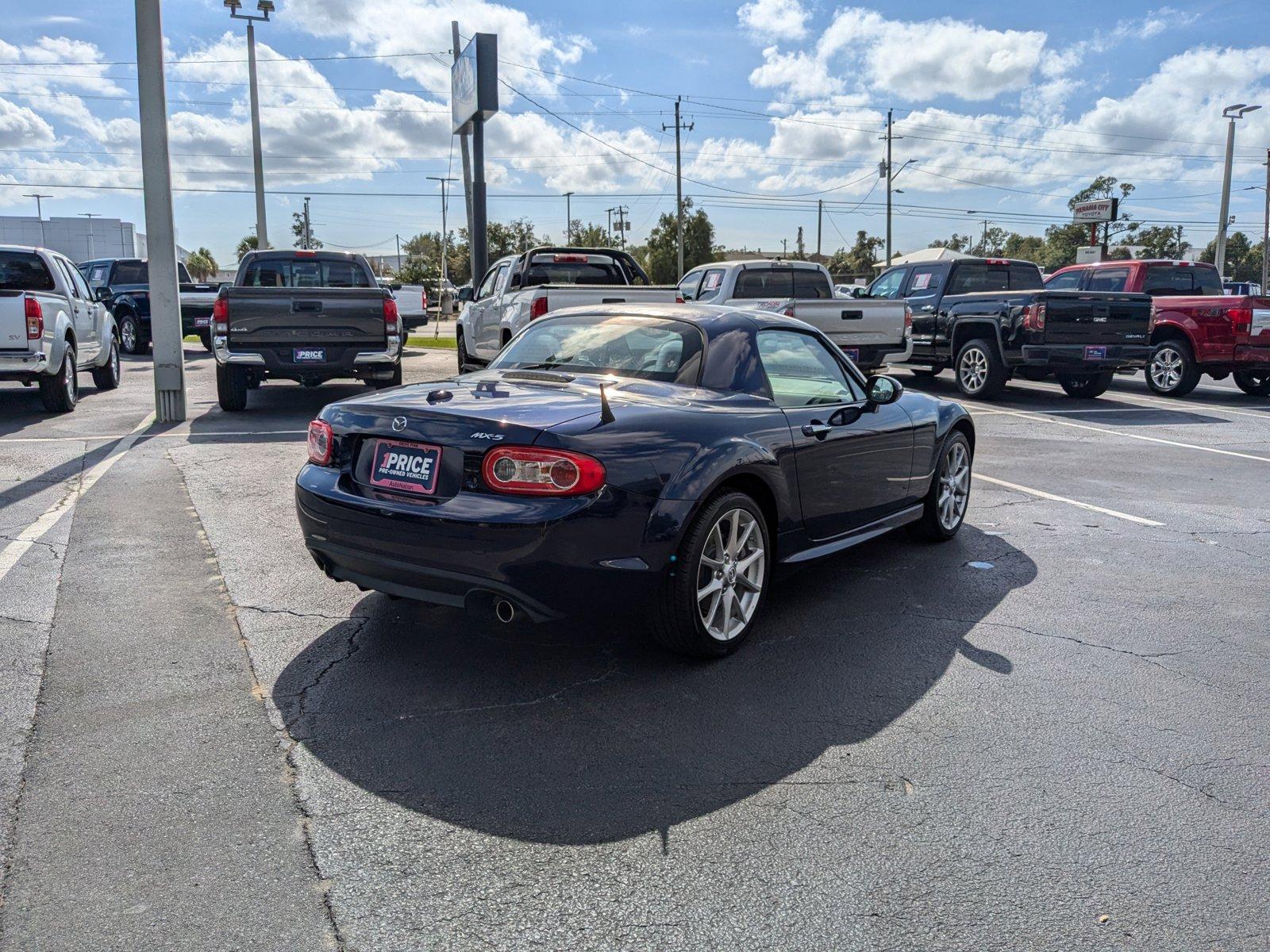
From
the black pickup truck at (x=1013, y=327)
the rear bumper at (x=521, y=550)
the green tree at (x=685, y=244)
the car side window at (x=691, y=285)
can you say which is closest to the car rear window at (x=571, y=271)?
the car side window at (x=691, y=285)

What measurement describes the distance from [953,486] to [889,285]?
11.6 metres

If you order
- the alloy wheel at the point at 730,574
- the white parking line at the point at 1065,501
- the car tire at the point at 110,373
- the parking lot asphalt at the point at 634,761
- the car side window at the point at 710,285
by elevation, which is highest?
the car side window at the point at 710,285

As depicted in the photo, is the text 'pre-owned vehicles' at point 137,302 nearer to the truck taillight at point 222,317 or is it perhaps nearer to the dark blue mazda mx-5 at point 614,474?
the truck taillight at point 222,317

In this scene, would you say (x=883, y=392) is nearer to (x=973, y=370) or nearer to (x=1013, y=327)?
(x=1013, y=327)

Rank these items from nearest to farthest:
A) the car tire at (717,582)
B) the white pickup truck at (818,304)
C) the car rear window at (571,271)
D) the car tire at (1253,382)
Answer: the car tire at (717,582), the white pickup truck at (818,304), the car rear window at (571,271), the car tire at (1253,382)

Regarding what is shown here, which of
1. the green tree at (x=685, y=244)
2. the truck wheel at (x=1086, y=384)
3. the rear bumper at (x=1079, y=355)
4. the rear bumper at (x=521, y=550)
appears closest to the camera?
the rear bumper at (x=521, y=550)

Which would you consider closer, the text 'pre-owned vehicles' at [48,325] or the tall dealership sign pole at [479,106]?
the text 'pre-owned vehicles' at [48,325]

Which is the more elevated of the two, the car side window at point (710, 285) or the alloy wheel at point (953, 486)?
the car side window at point (710, 285)

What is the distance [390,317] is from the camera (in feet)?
39.9

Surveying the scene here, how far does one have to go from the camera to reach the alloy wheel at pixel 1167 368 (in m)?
15.6

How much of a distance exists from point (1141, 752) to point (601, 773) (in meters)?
1.85

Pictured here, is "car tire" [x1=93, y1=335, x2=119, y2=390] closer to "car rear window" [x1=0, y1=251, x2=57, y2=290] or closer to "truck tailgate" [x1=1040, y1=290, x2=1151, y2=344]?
"car rear window" [x1=0, y1=251, x2=57, y2=290]

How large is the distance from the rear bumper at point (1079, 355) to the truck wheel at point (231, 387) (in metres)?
10.0

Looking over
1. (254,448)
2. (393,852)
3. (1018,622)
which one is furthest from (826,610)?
(254,448)
